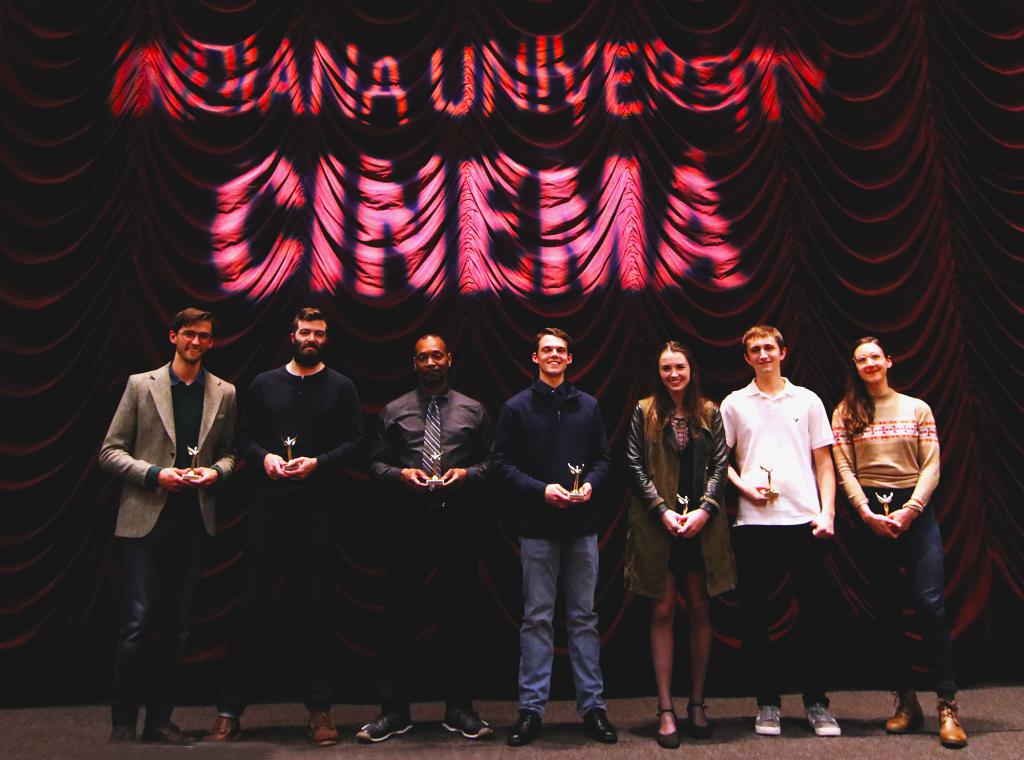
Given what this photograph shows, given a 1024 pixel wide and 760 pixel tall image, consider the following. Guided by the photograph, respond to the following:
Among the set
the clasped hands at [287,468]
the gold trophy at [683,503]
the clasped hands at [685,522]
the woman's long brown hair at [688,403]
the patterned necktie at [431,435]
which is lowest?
the clasped hands at [685,522]

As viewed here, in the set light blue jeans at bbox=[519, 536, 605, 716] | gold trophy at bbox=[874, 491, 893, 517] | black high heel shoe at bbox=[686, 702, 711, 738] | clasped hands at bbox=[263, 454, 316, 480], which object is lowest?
black high heel shoe at bbox=[686, 702, 711, 738]

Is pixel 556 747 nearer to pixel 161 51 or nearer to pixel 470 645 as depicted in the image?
pixel 470 645

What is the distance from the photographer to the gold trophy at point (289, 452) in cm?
266

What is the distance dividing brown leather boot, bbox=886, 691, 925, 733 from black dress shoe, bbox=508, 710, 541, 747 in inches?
55.6

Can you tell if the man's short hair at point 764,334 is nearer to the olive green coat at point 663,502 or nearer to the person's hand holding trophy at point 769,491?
the olive green coat at point 663,502

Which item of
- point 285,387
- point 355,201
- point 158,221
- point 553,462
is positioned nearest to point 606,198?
point 355,201

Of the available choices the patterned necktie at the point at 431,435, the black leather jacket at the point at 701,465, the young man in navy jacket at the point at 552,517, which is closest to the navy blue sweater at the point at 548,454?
the young man in navy jacket at the point at 552,517

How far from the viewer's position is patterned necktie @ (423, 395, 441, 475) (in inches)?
111

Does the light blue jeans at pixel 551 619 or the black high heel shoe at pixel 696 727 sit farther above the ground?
the light blue jeans at pixel 551 619

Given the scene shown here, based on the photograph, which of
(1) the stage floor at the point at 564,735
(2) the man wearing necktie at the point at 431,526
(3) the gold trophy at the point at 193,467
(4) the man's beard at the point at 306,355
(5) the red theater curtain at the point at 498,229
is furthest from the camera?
(5) the red theater curtain at the point at 498,229

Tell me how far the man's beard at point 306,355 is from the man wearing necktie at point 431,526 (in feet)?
1.22

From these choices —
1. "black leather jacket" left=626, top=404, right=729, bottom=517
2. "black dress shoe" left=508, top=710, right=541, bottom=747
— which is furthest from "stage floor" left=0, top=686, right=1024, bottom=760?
"black leather jacket" left=626, top=404, right=729, bottom=517

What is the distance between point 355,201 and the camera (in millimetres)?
3713

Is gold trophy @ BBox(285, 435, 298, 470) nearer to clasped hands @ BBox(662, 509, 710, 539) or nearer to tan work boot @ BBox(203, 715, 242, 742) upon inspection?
tan work boot @ BBox(203, 715, 242, 742)
